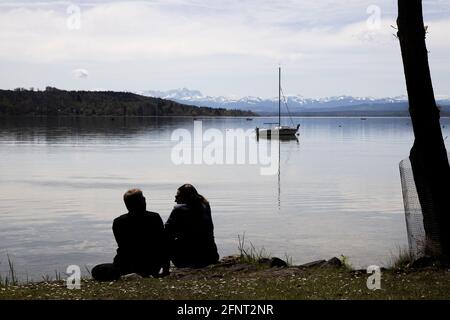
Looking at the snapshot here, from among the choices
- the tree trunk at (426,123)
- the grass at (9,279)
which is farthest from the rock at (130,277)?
the tree trunk at (426,123)

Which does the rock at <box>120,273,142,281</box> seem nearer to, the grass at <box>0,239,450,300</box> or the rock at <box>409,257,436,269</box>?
the grass at <box>0,239,450,300</box>

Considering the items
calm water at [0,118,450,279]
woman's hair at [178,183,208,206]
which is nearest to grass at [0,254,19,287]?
calm water at [0,118,450,279]

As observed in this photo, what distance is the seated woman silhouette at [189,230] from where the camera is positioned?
483 inches

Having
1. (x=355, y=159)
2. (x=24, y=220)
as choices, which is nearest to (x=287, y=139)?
(x=355, y=159)

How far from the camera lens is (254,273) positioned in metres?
12.0

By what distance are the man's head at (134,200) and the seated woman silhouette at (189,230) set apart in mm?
1239

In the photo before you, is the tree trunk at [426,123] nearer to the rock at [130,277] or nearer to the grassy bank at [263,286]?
the grassy bank at [263,286]

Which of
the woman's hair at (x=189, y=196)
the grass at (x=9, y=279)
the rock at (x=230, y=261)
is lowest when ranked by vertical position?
the grass at (x=9, y=279)

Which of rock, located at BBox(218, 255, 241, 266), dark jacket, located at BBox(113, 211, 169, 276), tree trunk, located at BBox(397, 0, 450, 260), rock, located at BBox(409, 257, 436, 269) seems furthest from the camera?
rock, located at BBox(218, 255, 241, 266)

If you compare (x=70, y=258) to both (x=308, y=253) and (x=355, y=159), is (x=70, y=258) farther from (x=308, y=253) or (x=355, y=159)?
(x=355, y=159)

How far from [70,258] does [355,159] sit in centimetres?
4516

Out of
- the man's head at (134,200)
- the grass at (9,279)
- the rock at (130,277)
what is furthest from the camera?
the grass at (9,279)

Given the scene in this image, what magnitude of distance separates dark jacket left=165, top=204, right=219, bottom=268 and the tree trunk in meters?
4.04

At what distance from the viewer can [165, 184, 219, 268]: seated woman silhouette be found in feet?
40.2
